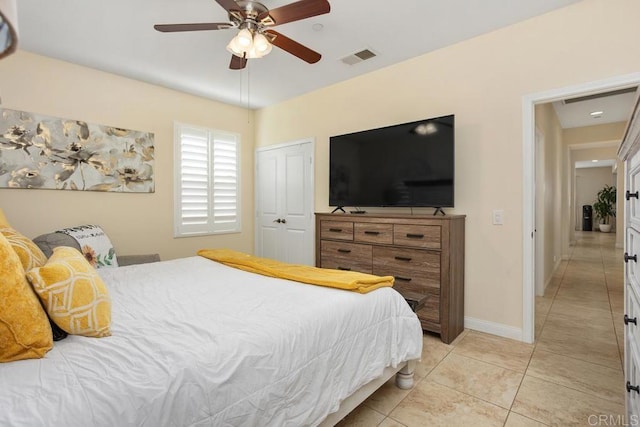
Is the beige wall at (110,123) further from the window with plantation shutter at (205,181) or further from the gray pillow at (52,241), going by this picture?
the gray pillow at (52,241)

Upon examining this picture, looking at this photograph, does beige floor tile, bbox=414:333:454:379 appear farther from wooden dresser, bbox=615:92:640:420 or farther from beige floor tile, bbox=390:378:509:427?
wooden dresser, bbox=615:92:640:420

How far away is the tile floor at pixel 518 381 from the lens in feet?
5.79

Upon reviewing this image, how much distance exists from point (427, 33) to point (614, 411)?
2981mm

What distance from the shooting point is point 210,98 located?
4.46 metres

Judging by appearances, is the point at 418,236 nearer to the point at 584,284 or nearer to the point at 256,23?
the point at 256,23

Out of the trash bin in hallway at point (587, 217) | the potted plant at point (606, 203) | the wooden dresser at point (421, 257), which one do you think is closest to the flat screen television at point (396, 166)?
the wooden dresser at point (421, 257)

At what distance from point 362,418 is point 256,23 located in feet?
8.35

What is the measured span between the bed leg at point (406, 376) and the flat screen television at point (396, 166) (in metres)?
1.45

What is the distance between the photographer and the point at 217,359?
1.10 metres

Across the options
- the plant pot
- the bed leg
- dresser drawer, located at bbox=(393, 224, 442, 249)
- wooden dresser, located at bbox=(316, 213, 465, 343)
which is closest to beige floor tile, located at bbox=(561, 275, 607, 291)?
wooden dresser, located at bbox=(316, 213, 465, 343)

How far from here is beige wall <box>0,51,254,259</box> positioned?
307 cm

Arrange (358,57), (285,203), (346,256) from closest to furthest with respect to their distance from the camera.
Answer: (358,57), (346,256), (285,203)

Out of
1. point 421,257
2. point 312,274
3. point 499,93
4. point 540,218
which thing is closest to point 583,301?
point 540,218

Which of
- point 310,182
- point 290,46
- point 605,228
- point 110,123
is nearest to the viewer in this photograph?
point 290,46
